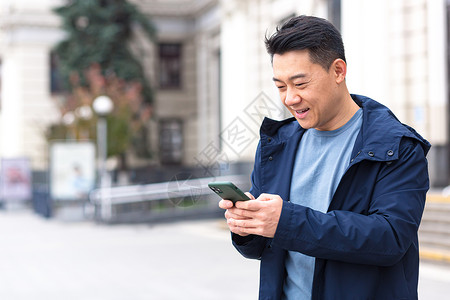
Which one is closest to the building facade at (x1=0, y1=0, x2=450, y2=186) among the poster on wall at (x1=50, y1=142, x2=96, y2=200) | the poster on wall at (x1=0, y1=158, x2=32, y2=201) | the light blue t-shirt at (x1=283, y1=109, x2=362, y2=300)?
the poster on wall at (x1=0, y1=158, x2=32, y2=201)

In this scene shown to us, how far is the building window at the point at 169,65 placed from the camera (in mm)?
26328

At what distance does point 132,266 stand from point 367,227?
7.71 meters

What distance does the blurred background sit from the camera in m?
12.2

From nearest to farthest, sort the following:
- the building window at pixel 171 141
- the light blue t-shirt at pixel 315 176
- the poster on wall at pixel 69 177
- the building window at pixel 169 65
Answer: the light blue t-shirt at pixel 315 176
the poster on wall at pixel 69 177
the building window at pixel 169 65
the building window at pixel 171 141

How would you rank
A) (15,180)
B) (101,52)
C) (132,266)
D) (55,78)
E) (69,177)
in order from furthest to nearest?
(55,78) < (101,52) < (15,180) < (69,177) < (132,266)

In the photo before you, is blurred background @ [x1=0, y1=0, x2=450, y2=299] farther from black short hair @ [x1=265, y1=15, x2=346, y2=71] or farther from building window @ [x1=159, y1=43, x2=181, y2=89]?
black short hair @ [x1=265, y1=15, x2=346, y2=71]

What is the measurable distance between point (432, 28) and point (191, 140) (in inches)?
603

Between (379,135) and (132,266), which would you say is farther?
(132,266)

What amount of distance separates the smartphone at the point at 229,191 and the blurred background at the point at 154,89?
5.28 meters

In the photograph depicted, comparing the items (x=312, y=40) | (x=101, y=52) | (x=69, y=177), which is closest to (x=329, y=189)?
(x=312, y=40)

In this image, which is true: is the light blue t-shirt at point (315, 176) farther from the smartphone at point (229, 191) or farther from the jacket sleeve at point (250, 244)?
the smartphone at point (229, 191)

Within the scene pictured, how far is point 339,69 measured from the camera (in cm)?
202

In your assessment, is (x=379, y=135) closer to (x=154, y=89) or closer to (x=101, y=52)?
(x=101, y=52)

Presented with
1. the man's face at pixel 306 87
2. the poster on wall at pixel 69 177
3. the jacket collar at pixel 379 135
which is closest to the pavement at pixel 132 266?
the poster on wall at pixel 69 177
